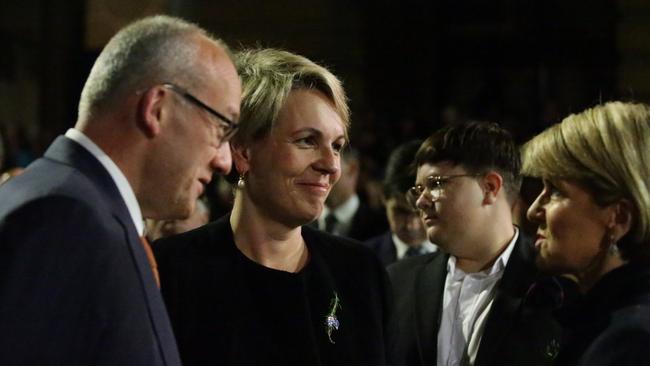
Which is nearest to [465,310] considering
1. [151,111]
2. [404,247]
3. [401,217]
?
[151,111]

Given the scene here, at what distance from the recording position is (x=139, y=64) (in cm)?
218

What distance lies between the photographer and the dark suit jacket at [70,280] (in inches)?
76.2

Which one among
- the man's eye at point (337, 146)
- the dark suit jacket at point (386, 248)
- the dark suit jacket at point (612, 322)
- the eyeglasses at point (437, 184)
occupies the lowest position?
the dark suit jacket at point (386, 248)

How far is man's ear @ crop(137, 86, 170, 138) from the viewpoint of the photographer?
2146mm

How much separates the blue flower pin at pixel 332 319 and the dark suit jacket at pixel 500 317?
24.0 inches

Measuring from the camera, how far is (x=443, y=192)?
3891 mm

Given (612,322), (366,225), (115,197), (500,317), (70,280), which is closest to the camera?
(70,280)

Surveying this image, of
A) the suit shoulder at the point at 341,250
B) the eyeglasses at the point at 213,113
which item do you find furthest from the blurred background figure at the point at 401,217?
the eyeglasses at the point at 213,113

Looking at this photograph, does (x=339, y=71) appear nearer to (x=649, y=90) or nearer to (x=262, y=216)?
(x=649, y=90)

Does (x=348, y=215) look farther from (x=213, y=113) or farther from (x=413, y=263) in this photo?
(x=213, y=113)

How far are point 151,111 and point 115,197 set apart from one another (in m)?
0.18

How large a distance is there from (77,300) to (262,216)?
45.1 inches

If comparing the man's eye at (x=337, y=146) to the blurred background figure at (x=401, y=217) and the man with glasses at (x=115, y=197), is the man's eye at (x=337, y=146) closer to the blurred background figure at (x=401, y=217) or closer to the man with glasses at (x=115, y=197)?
the man with glasses at (x=115, y=197)

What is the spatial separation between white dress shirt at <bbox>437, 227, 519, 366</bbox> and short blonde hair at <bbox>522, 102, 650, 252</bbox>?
836mm
